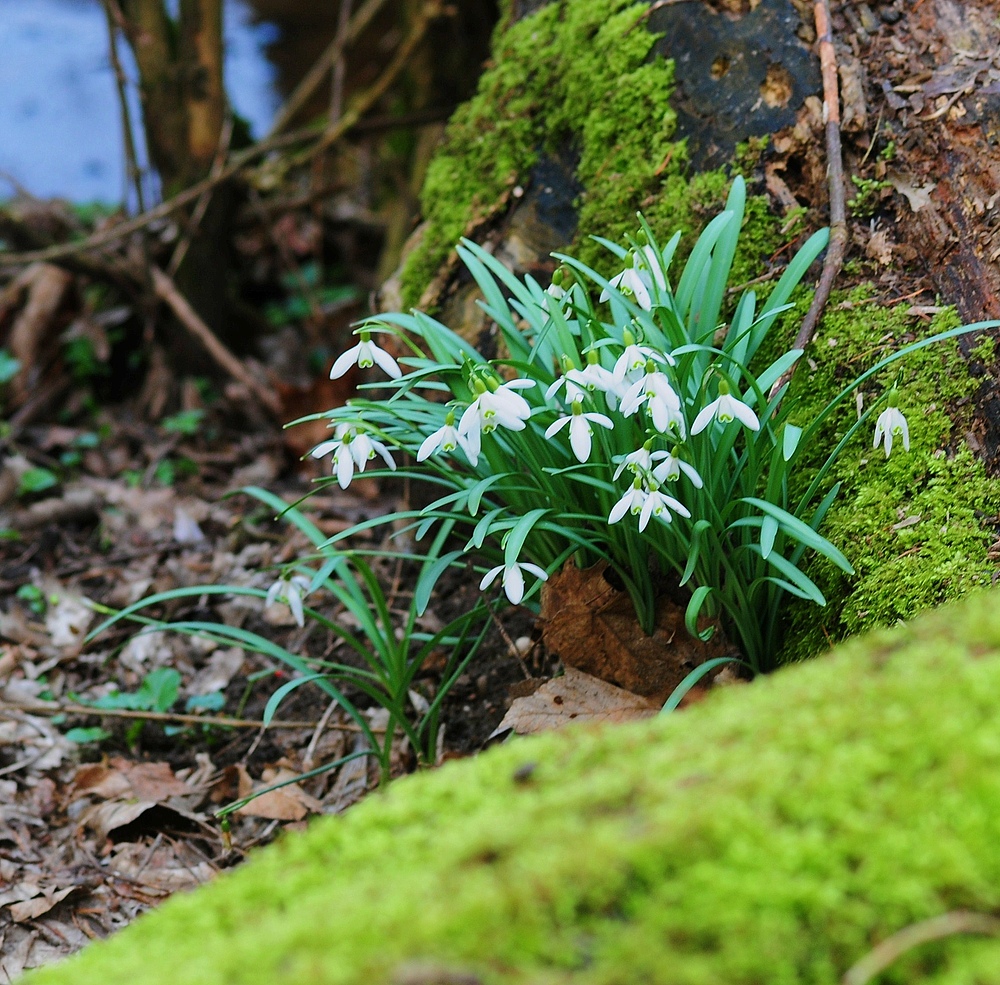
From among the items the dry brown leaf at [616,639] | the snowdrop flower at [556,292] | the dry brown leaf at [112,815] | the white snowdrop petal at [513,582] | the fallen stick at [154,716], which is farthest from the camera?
the fallen stick at [154,716]

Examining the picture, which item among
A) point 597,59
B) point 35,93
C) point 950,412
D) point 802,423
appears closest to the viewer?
point 950,412

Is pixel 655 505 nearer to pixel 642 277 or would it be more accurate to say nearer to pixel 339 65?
pixel 642 277

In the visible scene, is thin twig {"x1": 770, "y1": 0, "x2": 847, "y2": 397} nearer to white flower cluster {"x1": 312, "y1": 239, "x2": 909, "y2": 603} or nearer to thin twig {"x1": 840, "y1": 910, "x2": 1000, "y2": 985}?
white flower cluster {"x1": 312, "y1": 239, "x2": 909, "y2": 603}

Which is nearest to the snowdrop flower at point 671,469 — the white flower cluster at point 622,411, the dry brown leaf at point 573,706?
the white flower cluster at point 622,411

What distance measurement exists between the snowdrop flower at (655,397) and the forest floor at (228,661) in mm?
834

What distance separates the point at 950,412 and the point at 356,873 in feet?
5.75

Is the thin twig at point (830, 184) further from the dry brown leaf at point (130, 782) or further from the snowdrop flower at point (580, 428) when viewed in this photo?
the dry brown leaf at point (130, 782)

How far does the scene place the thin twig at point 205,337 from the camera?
4469mm

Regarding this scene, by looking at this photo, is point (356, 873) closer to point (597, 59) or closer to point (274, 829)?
point (274, 829)

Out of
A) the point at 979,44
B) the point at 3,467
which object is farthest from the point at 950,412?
the point at 3,467

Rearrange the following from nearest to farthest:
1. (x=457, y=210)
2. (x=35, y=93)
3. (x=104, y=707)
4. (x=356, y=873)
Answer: (x=356, y=873), (x=104, y=707), (x=457, y=210), (x=35, y=93)

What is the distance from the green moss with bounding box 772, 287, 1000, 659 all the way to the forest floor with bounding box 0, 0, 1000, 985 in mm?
101

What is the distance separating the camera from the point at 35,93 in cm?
807

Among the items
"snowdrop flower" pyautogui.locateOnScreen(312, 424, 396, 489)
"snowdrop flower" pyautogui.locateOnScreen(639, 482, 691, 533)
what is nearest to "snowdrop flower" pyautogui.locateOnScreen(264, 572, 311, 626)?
"snowdrop flower" pyautogui.locateOnScreen(312, 424, 396, 489)
